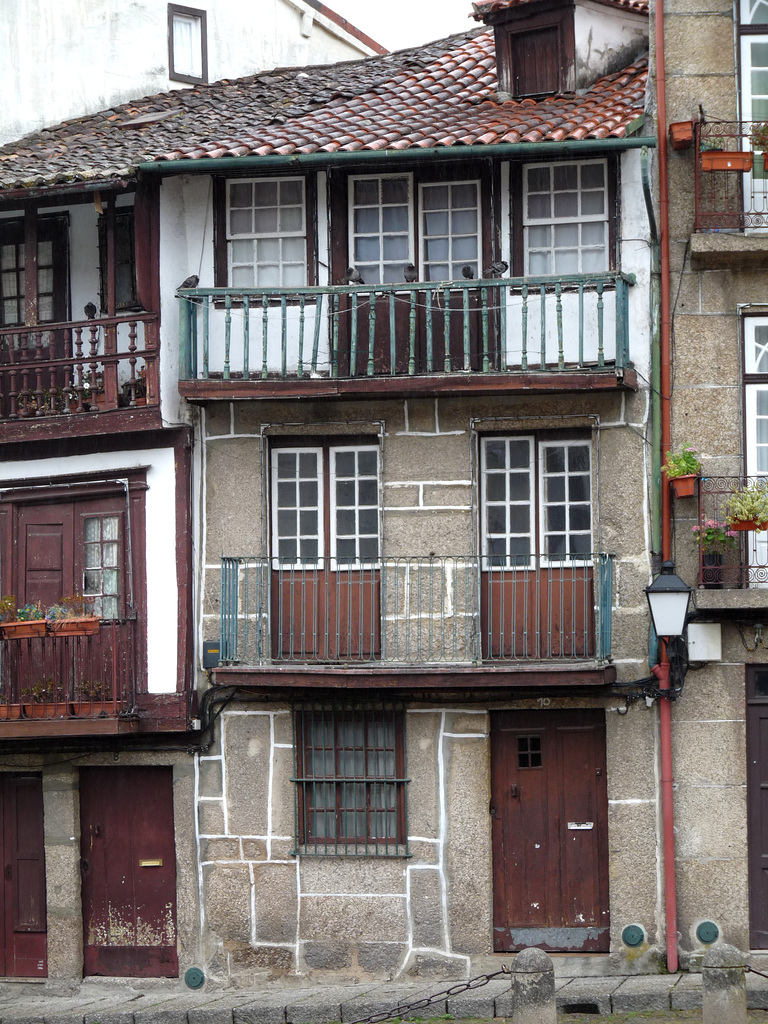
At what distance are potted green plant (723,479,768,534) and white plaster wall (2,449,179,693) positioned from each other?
17.7ft

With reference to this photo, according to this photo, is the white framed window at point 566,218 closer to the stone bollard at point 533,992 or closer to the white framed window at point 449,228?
the white framed window at point 449,228

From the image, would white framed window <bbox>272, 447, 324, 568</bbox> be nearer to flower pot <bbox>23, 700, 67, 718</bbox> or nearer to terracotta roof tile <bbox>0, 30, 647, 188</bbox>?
flower pot <bbox>23, 700, 67, 718</bbox>

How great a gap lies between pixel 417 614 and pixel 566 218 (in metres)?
4.09

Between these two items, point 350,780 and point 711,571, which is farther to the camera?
point 350,780

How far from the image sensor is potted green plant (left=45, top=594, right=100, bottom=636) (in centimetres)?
1569

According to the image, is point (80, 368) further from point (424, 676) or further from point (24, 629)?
point (424, 676)

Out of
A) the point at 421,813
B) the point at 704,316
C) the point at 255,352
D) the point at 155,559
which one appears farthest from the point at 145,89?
the point at 421,813

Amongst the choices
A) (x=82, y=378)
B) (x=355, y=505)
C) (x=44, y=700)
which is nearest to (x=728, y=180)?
(x=355, y=505)

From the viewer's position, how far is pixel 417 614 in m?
15.9

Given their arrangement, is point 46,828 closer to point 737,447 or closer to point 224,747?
point 224,747

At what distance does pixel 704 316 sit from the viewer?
1560 cm

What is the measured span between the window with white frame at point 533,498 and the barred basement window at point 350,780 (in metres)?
1.95

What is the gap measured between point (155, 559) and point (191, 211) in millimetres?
3494

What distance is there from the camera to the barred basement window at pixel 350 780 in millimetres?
Result: 15891
